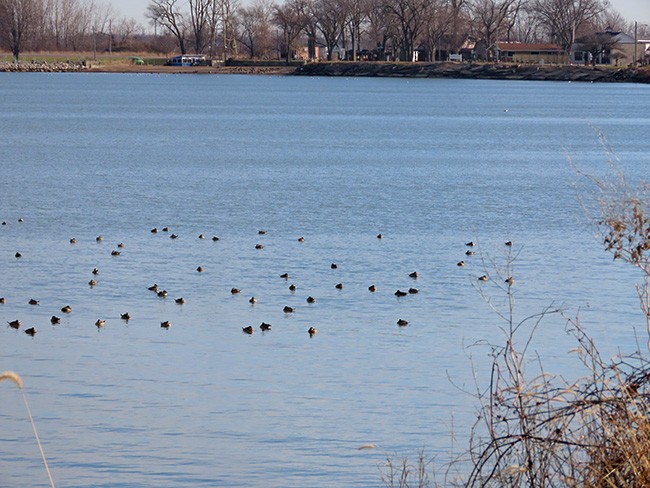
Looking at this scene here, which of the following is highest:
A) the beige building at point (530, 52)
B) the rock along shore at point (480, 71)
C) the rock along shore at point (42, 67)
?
the beige building at point (530, 52)

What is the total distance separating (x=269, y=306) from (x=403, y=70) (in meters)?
147

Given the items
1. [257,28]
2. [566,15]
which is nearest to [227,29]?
[257,28]

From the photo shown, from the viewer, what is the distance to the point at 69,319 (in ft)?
47.7

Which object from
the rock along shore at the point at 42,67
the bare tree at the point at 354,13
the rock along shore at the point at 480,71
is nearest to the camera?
the rock along shore at the point at 480,71

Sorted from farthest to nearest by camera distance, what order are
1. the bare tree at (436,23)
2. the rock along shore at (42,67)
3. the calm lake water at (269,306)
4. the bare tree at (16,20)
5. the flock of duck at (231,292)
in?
the bare tree at (16,20) → the rock along shore at (42,67) → the bare tree at (436,23) → the flock of duck at (231,292) → the calm lake water at (269,306)

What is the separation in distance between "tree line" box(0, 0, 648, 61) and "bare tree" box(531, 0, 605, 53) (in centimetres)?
13

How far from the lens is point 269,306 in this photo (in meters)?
15.4

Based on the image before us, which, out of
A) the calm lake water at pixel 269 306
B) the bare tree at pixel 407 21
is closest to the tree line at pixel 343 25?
the bare tree at pixel 407 21

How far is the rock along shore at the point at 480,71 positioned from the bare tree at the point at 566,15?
37.7 ft

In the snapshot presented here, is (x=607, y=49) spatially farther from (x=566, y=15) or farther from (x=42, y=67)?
(x=42, y=67)

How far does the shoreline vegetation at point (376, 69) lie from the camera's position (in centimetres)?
14300

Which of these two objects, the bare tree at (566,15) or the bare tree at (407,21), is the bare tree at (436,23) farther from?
the bare tree at (566,15)

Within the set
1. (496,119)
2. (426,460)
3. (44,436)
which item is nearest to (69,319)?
(44,436)

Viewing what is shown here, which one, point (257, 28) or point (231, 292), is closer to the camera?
point (231, 292)
